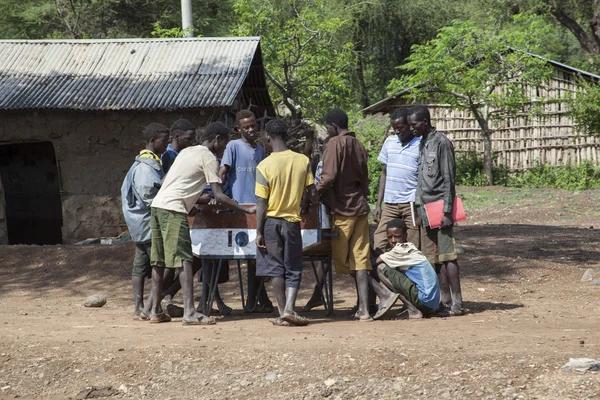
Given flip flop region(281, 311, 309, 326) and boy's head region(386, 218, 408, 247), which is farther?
boy's head region(386, 218, 408, 247)

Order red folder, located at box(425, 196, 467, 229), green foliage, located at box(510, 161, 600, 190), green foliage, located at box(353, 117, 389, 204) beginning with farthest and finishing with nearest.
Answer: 1. green foliage, located at box(510, 161, 600, 190)
2. green foliage, located at box(353, 117, 389, 204)
3. red folder, located at box(425, 196, 467, 229)

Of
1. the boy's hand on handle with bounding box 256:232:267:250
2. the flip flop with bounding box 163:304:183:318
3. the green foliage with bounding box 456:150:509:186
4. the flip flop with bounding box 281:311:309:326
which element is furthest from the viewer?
the green foliage with bounding box 456:150:509:186

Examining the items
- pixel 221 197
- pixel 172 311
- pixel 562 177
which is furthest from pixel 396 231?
pixel 562 177

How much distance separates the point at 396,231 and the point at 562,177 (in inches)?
745

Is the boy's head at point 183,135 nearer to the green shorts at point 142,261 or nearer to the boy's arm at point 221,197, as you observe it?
the boy's arm at point 221,197

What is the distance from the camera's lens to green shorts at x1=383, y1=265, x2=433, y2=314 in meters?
7.05

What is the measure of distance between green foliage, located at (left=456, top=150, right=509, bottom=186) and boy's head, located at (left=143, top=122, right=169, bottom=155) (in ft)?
64.3

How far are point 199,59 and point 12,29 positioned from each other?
15.9m

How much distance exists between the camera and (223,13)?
28438mm

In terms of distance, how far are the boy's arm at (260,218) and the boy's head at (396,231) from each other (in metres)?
1.10

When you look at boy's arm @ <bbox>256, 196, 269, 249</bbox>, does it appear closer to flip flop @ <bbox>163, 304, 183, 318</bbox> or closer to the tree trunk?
flip flop @ <bbox>163, 304, 183, 318</bbox>

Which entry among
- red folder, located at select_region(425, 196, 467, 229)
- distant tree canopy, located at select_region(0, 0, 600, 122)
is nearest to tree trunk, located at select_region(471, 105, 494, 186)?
distant tree canopy, located at select_region(0, 0, 600, 122)

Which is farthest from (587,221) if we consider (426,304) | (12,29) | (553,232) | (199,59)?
(12,29)

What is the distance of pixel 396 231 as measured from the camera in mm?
7125
